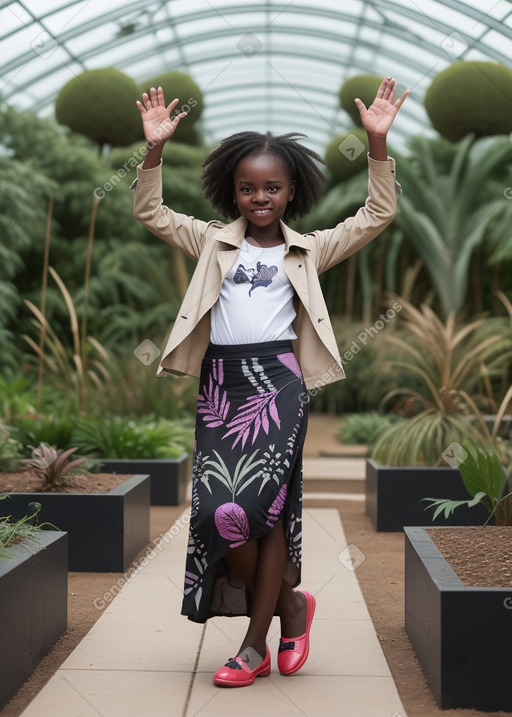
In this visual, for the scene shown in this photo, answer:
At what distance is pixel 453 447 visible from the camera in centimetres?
577

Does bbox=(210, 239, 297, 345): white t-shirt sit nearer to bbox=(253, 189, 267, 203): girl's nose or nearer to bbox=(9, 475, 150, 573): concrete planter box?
bbox=(253, 189, 267, 203): girl's nose

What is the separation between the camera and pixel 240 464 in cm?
268

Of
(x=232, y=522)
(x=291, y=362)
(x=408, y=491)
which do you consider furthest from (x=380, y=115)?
(x=408, y=491)

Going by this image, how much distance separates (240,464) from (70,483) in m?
2.17

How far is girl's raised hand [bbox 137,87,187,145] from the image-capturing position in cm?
281

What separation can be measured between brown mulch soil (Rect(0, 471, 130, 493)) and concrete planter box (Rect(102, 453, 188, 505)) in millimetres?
1033

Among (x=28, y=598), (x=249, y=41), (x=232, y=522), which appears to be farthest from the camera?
(x=249, y=41)

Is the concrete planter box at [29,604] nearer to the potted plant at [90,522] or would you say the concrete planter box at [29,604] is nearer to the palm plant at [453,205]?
the potted plant at [90,522]

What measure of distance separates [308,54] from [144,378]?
861cm

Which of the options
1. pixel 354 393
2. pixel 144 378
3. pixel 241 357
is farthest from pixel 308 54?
pixel 241 357

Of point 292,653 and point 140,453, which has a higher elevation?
point 140,453

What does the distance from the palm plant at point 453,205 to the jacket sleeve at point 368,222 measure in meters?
13.5

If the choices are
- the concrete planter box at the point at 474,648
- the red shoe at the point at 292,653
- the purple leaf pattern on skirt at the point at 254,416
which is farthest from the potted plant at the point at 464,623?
the purple leaf pattern on skirt at the point at 254,416

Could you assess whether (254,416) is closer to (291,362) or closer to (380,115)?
(291,362)
